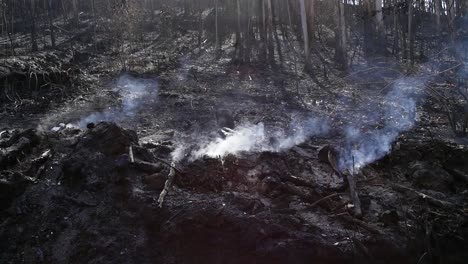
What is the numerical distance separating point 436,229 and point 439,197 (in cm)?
82

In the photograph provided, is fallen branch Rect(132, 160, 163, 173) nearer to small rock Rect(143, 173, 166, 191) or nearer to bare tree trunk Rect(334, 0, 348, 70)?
small rock Rect(143, 173, 166, 191)

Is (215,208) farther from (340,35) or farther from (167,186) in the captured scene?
(340,35)

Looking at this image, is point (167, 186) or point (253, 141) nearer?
point (167, 186)

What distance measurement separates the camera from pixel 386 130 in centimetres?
849

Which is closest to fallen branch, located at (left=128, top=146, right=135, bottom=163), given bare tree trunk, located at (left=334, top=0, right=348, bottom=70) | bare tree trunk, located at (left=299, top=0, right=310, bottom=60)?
bare tree trunk, located at (left=299, top=0, right=310, bottom=60)

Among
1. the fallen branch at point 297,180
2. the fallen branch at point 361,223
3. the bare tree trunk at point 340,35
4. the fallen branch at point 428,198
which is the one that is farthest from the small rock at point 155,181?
the bare tree trunk at point 340,35

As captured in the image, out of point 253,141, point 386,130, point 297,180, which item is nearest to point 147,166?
point 297,180

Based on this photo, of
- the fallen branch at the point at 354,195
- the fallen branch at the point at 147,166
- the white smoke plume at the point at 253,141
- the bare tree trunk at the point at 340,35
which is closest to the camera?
the fallen branch at the point at 354,195

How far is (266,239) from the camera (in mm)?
4480

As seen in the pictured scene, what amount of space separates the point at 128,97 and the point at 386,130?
6.63m

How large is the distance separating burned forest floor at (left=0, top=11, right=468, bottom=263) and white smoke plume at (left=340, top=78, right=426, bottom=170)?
0.19 feet

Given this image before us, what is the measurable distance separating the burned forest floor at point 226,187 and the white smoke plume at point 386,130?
6 cm

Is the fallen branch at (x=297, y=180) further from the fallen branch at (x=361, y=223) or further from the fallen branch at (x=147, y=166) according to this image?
the fallen branch at (x=147, y=166)

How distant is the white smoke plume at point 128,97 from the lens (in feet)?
30.2
